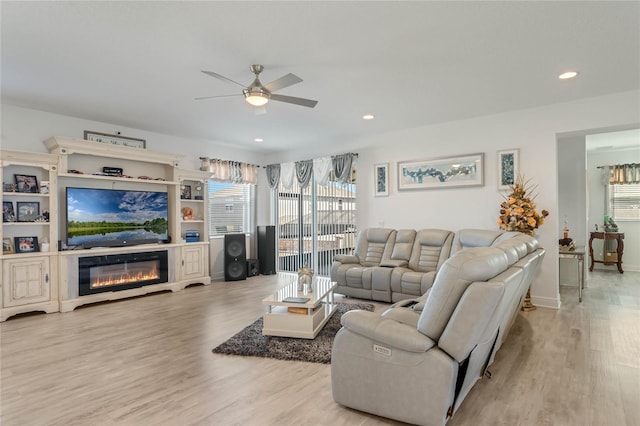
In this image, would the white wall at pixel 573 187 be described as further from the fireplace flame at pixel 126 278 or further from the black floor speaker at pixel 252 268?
the fireplace flame at pixel 126 278

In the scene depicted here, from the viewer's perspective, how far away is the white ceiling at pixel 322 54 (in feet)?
7.97

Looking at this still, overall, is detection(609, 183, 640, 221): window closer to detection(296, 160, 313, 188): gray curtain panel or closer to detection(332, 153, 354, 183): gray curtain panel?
detection(332, 153, 354, 183): gray curtain panel

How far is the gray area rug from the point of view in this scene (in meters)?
3.03

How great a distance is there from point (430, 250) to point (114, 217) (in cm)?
483

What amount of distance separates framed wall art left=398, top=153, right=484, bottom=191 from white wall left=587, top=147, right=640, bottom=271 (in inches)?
173

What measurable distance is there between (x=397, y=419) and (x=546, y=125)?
4408 mm

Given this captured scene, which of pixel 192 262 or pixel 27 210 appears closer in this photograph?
pixel 27 210

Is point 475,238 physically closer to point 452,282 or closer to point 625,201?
point 452,282

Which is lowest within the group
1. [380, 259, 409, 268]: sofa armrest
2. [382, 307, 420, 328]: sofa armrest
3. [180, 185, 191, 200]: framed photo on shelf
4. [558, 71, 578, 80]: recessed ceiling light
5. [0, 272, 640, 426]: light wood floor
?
[0, 272, 640, 426]: light wood floor

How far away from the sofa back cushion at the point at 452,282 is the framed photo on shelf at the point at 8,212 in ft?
17.0

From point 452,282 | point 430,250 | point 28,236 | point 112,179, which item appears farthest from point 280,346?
point 28,236

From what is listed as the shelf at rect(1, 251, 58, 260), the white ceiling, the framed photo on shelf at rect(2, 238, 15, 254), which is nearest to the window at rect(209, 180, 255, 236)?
the white ceiling

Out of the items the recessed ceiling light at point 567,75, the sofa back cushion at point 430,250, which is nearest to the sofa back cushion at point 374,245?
the sofa back cushion at point 430,250

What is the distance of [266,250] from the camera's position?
7215 millimetres
